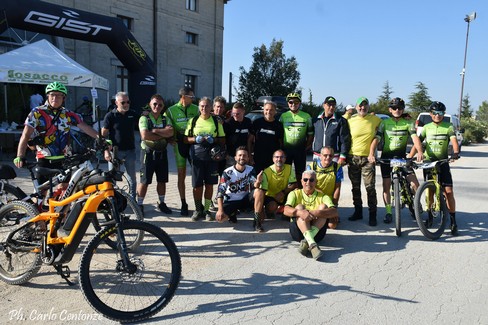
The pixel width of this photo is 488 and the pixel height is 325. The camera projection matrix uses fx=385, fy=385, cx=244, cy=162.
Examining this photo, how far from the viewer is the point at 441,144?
5.77 meters

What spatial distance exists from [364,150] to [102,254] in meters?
4.21

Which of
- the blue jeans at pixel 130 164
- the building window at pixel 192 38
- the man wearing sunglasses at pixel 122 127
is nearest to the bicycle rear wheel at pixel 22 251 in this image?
the man wearing sunglasses at pixel 122 127

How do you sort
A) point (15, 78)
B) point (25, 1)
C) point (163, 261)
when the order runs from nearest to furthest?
point (163, 261)
point (25, 1)
point (15, 78)

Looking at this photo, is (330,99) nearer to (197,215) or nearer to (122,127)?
(197,215)

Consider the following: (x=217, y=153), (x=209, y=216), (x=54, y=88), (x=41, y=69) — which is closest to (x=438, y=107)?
(x=217, y=153)

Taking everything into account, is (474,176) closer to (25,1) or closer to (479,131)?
(25,1)

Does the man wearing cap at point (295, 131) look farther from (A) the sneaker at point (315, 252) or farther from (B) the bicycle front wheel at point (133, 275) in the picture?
(B) the bicycle front wheel at point (133, 275)

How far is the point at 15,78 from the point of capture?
11117 mm

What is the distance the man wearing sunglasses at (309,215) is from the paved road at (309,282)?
6.1 inches

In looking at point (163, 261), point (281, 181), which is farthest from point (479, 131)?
point (163, 261)

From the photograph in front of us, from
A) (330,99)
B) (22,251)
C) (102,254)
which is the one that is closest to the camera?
(102,254)

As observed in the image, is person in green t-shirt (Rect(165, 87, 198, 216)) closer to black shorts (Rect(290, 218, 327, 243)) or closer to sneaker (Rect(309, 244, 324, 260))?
black shorts (Rect(290, 218, 327, 243))

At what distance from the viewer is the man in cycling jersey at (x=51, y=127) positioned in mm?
4438

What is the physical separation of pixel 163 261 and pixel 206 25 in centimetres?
2710
